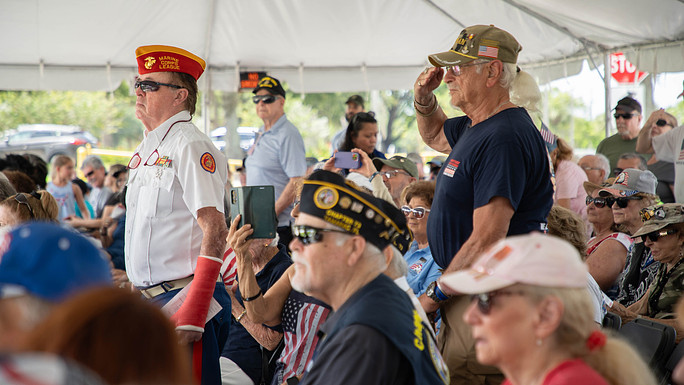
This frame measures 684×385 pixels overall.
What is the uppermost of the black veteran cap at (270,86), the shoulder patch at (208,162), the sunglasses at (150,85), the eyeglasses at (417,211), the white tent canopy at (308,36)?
the white tent canopy at (308,36)

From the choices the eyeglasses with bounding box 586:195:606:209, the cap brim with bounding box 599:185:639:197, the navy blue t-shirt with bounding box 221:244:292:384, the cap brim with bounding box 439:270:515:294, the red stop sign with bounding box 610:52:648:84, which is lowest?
the navy blue t-shirt with bounding box 221:244:292:384

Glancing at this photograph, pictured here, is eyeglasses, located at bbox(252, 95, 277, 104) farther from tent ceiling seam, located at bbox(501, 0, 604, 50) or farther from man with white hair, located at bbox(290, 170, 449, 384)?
man with white hair, located at bbox(290, 170, 449, 384)

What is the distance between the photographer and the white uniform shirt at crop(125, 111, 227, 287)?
118 inches

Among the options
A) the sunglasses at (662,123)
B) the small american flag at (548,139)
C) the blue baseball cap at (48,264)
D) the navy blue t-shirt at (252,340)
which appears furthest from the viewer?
the sunglasses at (662,123)

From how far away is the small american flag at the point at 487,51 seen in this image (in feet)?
9.88

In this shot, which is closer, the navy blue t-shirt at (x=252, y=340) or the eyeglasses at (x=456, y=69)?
the eyeglasses at (x=456, y=69)

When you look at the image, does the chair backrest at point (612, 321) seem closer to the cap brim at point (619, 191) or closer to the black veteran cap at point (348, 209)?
the cap brim at point (619, 191)

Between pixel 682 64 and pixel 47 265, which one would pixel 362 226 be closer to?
pixel 47 265

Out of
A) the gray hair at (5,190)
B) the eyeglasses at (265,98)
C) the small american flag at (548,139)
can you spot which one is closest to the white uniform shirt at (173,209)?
the gray hair at (5,190)

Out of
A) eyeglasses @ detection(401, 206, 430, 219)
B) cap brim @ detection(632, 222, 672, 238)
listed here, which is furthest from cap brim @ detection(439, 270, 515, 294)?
cap brim @ detection(632, 222, 672, 238)

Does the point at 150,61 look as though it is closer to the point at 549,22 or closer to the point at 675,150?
the point at 675,150

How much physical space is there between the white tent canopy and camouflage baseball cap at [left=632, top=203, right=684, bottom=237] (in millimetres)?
2984

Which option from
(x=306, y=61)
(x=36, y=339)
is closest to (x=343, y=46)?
(x=306, y=61)

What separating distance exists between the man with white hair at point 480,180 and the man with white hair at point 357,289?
0.53 meters
